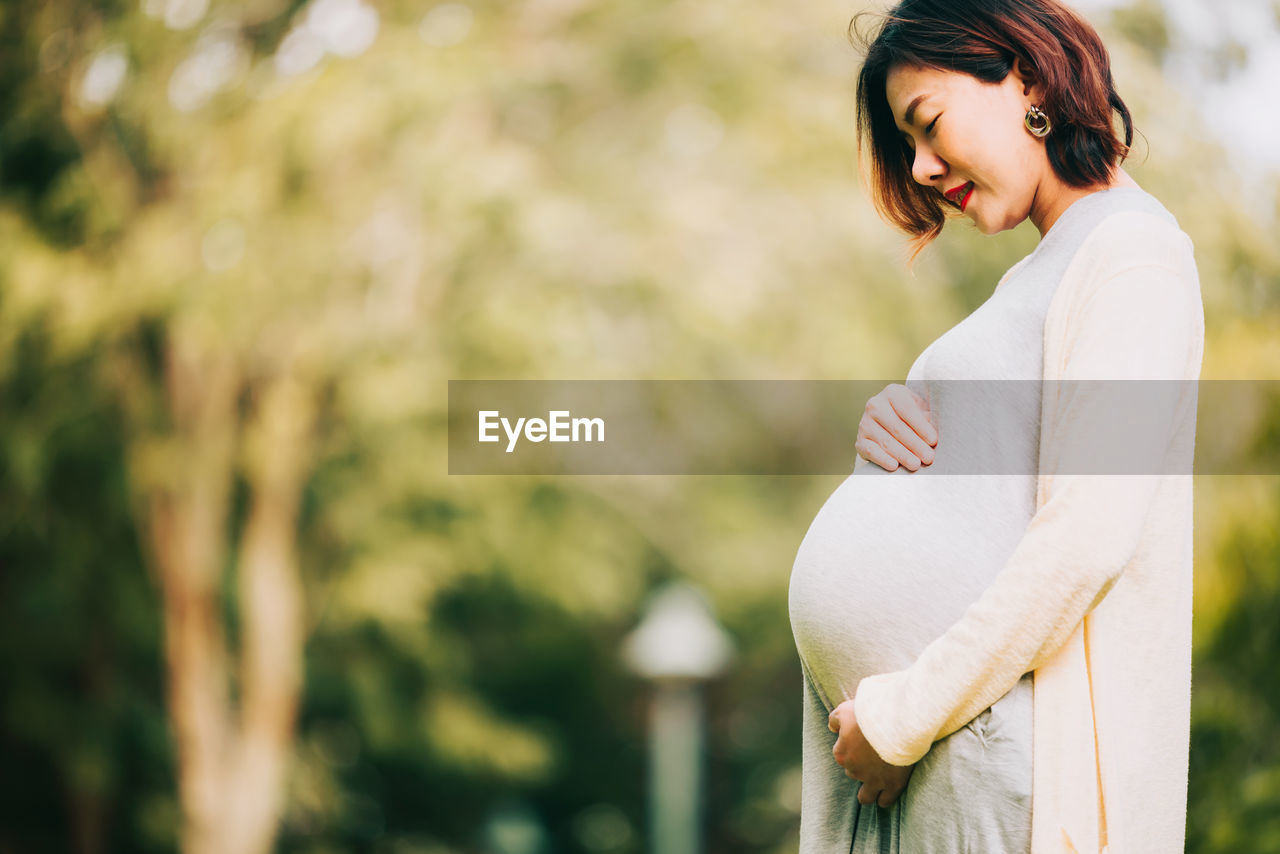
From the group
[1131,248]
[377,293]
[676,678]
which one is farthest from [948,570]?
[676,678]

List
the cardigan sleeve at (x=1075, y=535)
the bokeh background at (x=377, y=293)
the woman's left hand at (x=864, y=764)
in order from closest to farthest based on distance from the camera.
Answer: the cardigan sleeve at (x=1075, y=535) → the woman's left hand at (x=864, y=764) → the bokeh background at (x=377, y=293)

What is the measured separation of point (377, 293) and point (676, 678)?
3.09m

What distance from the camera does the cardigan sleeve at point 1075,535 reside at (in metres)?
1.09

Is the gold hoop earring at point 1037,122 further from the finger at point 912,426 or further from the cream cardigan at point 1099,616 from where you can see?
the finger at point 912,426

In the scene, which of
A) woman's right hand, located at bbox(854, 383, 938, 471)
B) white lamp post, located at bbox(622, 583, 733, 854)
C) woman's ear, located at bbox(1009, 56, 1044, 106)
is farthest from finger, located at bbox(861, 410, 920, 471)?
white lamp post, located at bbox(622, 583, 733, 854)

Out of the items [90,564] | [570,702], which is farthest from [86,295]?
[570,702]

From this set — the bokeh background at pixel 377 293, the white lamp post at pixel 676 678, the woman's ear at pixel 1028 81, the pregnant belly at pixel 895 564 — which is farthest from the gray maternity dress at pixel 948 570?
the white lamp post at pixel 676 678

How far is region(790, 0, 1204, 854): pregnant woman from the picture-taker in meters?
1.11

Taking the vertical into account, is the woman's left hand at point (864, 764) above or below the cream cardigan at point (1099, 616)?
below

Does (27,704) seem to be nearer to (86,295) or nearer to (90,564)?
(90,564)

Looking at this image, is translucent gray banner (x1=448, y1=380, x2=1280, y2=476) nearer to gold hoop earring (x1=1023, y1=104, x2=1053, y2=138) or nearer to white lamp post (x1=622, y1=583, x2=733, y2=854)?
gold hoop earring (x1=1023, y1=104, x2=1053, y2=138)

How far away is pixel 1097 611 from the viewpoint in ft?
3.81

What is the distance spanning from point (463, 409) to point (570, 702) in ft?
25.2

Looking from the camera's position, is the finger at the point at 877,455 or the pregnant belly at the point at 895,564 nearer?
the pregnant belly at the point at 895,564
